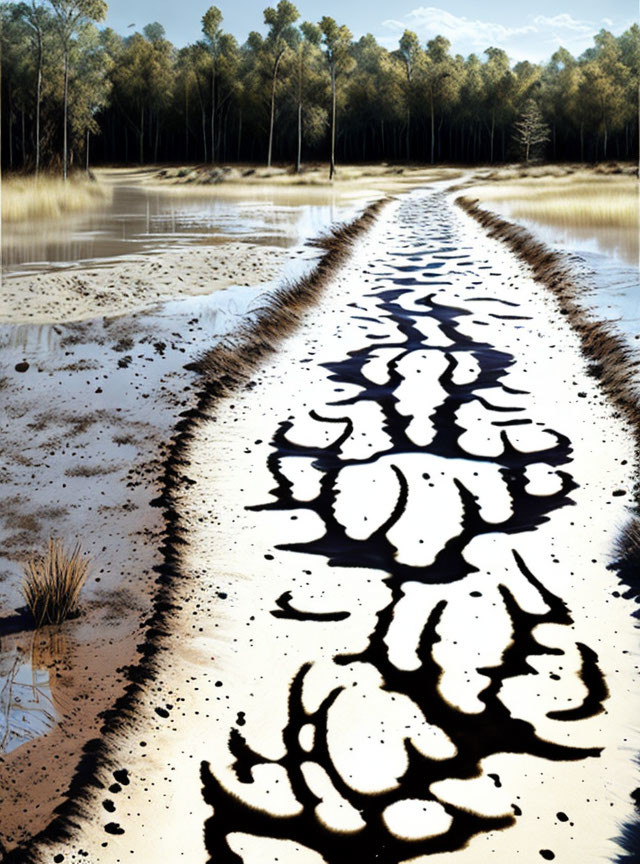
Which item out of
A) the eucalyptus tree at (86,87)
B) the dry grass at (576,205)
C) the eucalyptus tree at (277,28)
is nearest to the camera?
the dry grass at (576,205)

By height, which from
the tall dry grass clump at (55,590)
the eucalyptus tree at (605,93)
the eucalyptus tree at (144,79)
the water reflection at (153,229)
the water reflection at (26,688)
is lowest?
the water reflection at (26,688)

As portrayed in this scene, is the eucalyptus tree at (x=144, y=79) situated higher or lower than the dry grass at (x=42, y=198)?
higher

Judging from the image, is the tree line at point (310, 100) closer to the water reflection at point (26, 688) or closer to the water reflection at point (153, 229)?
the water reflection at point (153, 229)

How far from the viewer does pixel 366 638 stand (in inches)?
152

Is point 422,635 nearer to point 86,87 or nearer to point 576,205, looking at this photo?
point 576,205

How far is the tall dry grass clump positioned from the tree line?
140ft

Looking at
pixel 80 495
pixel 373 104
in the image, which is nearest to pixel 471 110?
pixel 373 104

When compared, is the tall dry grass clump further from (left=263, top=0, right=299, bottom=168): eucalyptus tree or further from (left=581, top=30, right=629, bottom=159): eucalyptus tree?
(left=581, top=30, right=629, bottom=159): eucalyptus tree

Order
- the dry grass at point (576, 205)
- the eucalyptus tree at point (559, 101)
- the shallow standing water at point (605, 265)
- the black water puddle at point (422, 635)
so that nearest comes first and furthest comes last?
the black water puddle at point (422, 635) < the shallow standing water at point (605, 265) < the dry grass at point (576, 205) < the eucalyptus tree at point (559, 101)

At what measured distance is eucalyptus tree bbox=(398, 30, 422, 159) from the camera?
63500 mm

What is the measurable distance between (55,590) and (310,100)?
5604cm

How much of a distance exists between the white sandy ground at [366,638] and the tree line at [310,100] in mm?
41052

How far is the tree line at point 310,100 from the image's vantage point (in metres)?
45.8

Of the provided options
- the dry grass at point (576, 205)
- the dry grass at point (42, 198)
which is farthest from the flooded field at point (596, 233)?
the dry grass at point (42, 198)
